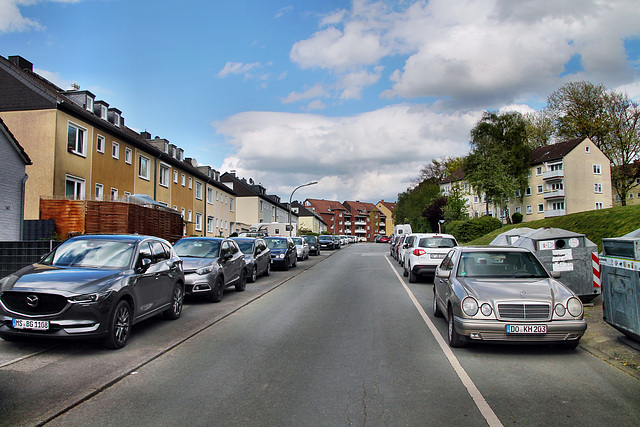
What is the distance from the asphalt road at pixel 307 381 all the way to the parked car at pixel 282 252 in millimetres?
13597

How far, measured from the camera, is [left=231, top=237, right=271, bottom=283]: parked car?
1683 cm

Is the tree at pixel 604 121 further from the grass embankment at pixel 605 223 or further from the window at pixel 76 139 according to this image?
the window at pixel 76 139

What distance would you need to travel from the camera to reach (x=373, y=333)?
25.7 feet

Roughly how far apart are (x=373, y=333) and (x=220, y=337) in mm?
2516

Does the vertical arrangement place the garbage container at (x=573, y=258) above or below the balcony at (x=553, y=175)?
below

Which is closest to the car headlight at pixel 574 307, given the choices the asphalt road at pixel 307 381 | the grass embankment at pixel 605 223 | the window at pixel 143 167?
the asphalt road at pixel 307 381

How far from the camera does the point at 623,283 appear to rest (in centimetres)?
655

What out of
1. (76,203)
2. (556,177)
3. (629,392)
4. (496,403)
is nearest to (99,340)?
(496,403)

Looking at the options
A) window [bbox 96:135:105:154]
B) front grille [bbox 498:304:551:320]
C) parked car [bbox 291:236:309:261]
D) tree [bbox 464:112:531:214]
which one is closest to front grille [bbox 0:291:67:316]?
front grille [bbox 498:304:551:320]

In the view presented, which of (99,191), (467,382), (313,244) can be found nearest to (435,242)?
(467,382)

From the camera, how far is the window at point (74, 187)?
22.2 m

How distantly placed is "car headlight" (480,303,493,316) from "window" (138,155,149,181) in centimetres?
2736

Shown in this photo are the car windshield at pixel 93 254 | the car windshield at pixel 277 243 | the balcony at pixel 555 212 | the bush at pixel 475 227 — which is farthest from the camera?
the balcony at pixel 555 212

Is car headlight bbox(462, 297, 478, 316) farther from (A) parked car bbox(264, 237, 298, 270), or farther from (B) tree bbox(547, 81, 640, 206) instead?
(B) tree bbox(547, 81, 640, 206)
